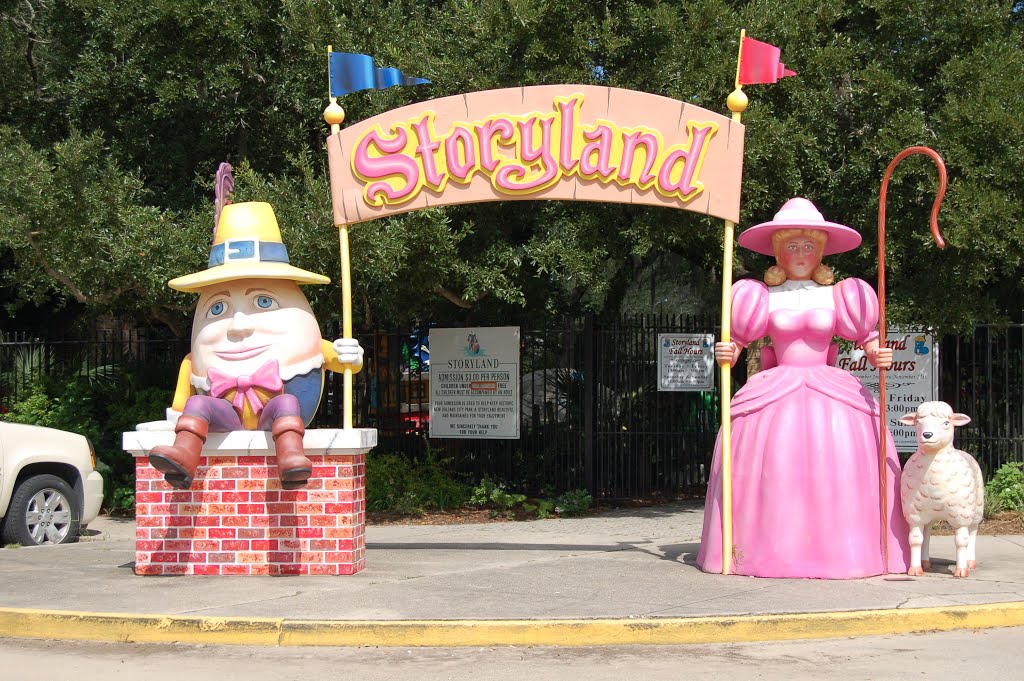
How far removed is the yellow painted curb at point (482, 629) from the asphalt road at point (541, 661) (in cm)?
9

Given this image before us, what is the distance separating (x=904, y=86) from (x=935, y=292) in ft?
7.45

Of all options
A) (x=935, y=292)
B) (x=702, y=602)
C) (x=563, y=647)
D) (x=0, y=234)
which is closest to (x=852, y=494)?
(x=702, y=602)

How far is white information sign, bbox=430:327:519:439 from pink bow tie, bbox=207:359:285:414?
5.88 metres

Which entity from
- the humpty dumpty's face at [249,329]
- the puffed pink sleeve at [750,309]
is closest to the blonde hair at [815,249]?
the puffed pink sleeve at [750,309]

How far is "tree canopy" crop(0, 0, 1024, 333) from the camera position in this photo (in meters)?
12.4

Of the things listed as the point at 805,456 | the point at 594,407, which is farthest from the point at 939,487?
the point at 594,407

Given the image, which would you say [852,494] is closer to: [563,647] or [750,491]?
[750,491]

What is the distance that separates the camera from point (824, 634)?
7227 mm

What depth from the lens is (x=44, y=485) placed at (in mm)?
11648

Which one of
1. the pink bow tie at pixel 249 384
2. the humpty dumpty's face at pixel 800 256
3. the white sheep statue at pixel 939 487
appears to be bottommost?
the white sheep statue at pixel 939 487

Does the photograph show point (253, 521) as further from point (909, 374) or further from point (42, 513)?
point (909, 374)

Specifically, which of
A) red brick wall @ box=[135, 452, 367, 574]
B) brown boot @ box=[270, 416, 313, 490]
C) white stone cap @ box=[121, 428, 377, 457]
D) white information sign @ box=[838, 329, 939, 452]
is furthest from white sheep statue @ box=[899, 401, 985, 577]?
white information sign @ box=[838, 329, 939, 452]

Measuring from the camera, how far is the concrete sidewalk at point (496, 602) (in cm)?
710

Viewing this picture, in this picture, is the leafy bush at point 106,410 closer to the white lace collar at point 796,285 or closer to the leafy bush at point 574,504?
the leafy bush at point 574,504
